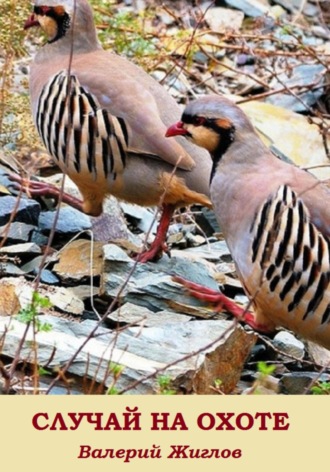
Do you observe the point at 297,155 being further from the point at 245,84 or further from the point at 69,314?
the point at 69,314

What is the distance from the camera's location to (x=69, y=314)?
5.62m

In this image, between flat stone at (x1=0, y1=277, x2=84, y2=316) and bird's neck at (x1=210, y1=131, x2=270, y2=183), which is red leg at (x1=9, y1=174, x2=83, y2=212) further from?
bird's neck at (x1=210, y1=131, x2=270, y2=183)

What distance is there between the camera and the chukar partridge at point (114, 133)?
20.7 feet

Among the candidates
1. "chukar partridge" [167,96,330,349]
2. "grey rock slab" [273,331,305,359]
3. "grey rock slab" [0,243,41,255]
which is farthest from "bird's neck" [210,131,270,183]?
"grey rock slab" [0,243,41,255]

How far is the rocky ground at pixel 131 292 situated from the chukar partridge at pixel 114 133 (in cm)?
30

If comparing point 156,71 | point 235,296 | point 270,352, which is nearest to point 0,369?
point 270,352

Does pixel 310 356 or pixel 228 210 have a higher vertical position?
pixel 228 210

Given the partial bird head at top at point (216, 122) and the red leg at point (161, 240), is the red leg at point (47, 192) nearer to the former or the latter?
the red leg at point (161, 240)

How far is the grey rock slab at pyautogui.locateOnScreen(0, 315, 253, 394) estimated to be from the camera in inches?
182

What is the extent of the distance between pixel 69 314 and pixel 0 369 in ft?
5.87

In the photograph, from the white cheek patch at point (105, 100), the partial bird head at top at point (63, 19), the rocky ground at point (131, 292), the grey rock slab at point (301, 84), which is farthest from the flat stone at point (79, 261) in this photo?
the grey rock slab at point (301, 84)

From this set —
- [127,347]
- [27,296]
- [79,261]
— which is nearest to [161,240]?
[79,261]

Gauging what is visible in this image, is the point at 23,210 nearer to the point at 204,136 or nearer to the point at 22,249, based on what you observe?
the point at 22,249

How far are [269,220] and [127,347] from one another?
943 mm
